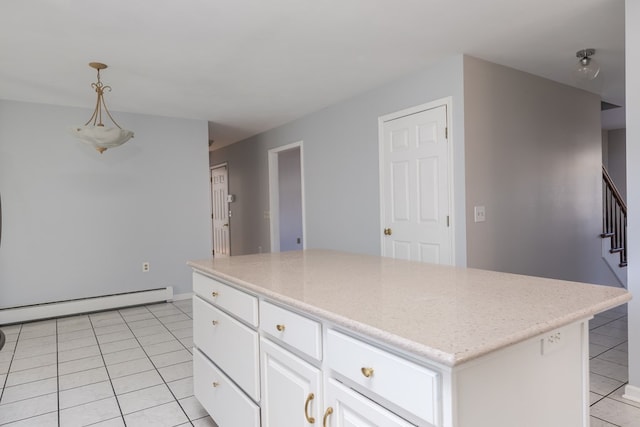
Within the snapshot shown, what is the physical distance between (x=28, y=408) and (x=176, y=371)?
841 mm

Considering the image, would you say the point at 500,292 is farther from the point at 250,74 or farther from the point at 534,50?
the point at 250,74

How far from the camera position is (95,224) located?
14.4 ft

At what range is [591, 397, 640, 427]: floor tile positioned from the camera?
6.65 feet

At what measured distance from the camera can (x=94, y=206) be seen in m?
4.39

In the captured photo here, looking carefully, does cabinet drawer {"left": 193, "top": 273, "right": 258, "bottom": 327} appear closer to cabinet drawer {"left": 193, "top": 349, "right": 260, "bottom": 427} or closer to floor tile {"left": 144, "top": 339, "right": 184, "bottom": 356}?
cabinet drawer {"left": 193, "top": 349, "right": 260, "bottom": 427}

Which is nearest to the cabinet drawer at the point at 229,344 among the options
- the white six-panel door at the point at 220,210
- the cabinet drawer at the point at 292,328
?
the cabinet drawer at the point at 292,328

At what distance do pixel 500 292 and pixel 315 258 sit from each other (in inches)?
45.8

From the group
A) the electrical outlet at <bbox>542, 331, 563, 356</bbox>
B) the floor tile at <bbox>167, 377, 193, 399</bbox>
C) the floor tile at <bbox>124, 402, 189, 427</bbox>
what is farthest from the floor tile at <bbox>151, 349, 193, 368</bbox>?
the electrical outlet at <bbox>542, 331, 563, 356</bbox>

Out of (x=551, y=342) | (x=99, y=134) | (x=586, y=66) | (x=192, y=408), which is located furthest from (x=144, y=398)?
(x=586, y=66)

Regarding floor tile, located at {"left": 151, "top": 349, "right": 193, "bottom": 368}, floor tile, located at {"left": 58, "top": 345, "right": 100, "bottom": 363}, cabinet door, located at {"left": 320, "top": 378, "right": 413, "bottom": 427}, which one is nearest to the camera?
cabinet door, located at {"left": 320, "top": 378, "right": 413, "bottom": 427}

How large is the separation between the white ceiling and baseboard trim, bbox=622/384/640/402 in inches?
89.3

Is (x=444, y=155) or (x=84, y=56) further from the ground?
(x=84, y=56)

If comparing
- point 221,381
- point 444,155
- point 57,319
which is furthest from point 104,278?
point 444,155

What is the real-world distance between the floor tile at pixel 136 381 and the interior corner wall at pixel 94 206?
83.5 inches
